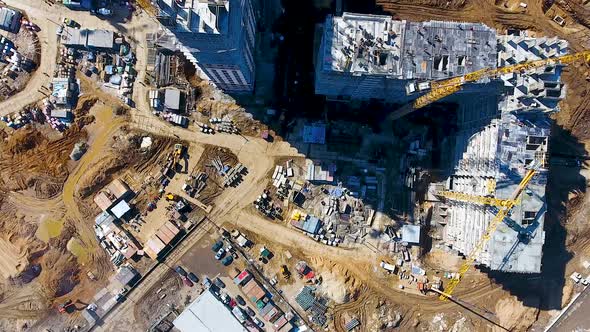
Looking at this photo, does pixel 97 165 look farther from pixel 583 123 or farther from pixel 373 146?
pixel 583 123

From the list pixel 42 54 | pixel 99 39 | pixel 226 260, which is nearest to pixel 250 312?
pixel 226 260

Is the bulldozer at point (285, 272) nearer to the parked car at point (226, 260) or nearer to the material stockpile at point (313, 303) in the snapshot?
the material stockpile at point (313, 303)

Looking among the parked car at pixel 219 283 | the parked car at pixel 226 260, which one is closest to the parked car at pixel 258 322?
the parked car at pixel 219 283

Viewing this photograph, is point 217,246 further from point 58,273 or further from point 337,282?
point 58,273

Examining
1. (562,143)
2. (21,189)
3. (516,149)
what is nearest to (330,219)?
(516,149)

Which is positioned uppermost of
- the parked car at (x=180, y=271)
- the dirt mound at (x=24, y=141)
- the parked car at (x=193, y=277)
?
the dirt mound at (x=24, y=141)
